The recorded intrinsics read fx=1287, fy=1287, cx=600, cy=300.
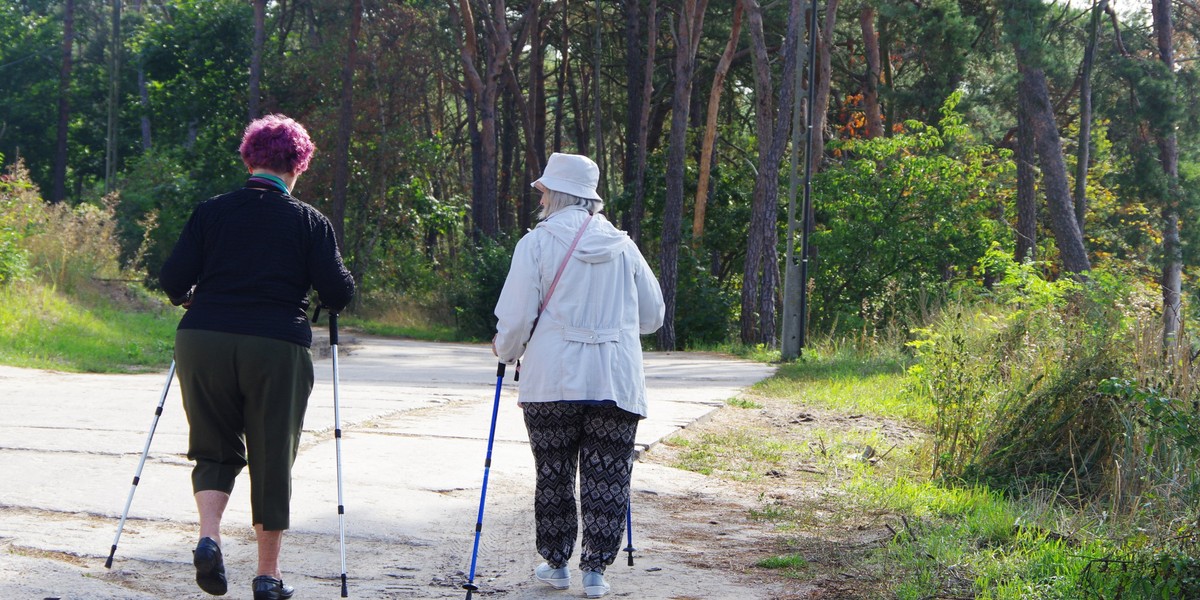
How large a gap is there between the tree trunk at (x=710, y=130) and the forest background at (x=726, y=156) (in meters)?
0.08

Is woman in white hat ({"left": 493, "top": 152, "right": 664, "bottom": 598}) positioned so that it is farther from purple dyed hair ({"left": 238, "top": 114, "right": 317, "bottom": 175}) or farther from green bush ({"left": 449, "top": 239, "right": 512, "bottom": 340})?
green bush ({"left": 449, "top": 239, "right": 512, "bottom": 340})

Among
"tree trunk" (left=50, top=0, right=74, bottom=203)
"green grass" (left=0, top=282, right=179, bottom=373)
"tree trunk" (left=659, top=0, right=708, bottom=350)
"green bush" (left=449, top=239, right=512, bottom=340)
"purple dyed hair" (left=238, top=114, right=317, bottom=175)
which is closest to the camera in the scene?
"purple dyed hair" (left=238, top=114, right=317, bottom=175)

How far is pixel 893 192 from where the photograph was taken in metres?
27.0

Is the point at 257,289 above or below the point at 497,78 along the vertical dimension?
below

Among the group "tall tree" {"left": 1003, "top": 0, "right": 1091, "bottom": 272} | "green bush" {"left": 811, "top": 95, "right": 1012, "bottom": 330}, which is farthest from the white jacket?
"green bush" {"left": 811, "top": 95, "right": 1012, "bottom": 330}

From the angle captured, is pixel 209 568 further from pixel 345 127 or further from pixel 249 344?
pixel 345 127

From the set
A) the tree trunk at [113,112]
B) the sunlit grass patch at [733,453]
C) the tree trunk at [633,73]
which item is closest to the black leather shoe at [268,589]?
the sunlit grass patch at [733,453]

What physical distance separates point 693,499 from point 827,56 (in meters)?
22.7

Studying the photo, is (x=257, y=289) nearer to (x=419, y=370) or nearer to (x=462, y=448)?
(x=462, y=448)

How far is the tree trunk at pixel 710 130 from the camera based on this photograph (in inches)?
1130

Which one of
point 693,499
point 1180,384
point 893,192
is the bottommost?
point 693,499

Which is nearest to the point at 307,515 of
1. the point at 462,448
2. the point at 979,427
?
the point at 462,448

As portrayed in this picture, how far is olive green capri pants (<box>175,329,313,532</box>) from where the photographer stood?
4855 mm

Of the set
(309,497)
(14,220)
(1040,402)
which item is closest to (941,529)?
(1040,402)
